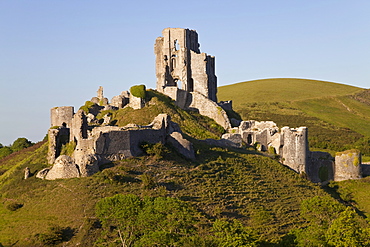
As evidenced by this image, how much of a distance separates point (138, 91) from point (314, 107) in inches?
2855

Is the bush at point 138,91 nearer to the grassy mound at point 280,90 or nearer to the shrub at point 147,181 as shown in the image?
the shrub at point 147,181

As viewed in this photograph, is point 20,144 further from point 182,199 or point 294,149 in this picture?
point 182,199

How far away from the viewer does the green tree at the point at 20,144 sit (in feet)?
282

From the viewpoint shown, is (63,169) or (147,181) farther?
(63,169)

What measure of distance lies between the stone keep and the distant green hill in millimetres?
25646

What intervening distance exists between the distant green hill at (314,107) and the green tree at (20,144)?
44169mm

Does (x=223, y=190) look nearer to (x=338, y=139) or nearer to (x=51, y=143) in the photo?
(x=51, y=143)

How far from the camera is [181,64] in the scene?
3177 inches

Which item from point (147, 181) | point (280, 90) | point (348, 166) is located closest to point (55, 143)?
point (147, 181)

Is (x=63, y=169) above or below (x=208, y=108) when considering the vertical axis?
below

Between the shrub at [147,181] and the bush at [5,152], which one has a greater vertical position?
the bush at [5,152]

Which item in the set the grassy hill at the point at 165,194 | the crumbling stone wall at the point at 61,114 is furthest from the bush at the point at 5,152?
the grassy hill at the point at 165,194

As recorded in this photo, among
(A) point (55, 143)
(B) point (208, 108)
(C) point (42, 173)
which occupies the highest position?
(B) point (208, 108)

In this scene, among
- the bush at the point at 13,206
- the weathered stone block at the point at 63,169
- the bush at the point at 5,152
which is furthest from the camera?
the bush at the point at 5,152
